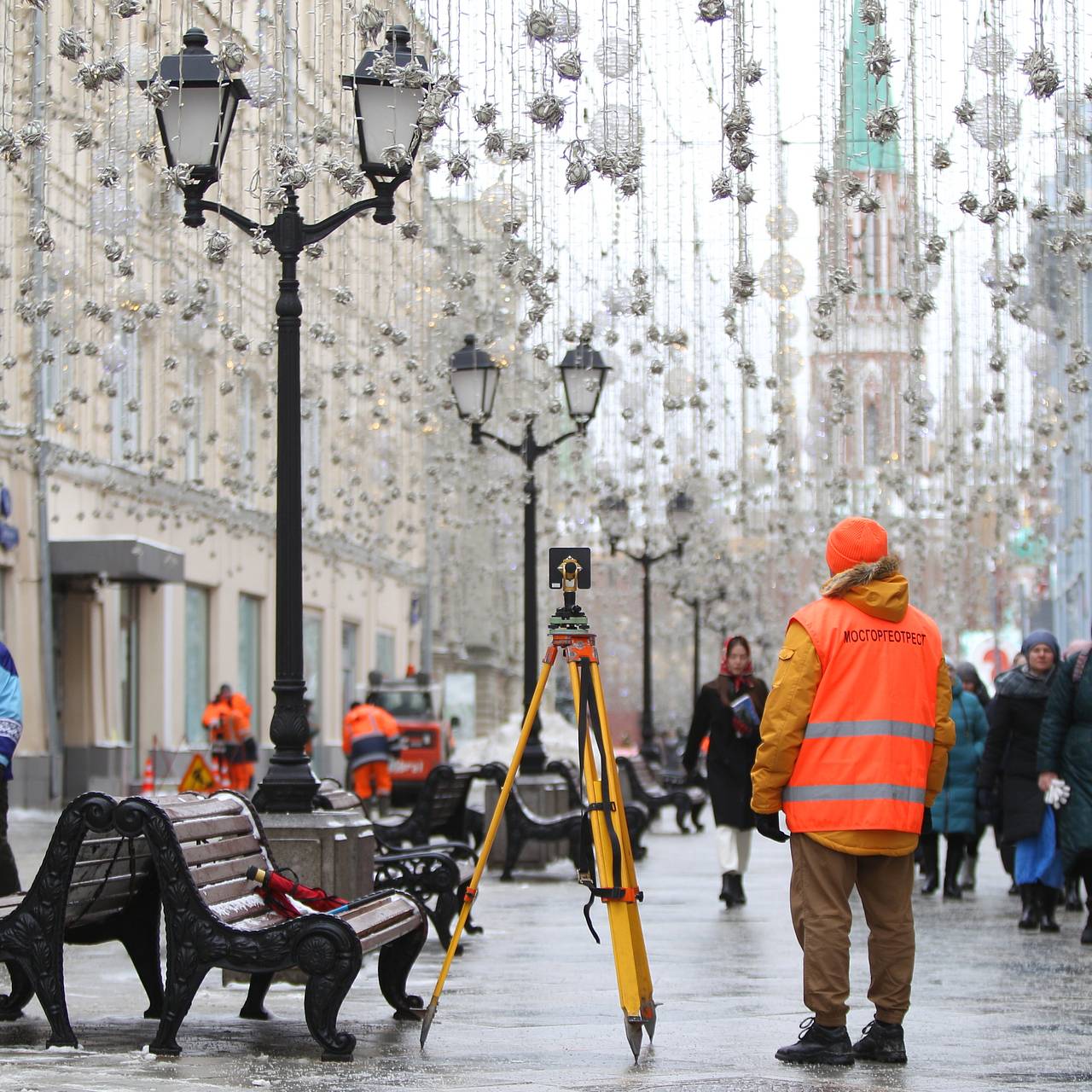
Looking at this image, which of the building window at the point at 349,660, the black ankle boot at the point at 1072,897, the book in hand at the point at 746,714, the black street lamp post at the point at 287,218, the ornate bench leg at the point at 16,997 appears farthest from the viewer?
the building window at the point at 349,660

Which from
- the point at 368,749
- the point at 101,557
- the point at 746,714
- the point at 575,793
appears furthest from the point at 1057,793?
the point at 101,557

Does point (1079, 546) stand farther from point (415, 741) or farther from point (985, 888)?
point (985, 888)

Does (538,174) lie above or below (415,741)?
above

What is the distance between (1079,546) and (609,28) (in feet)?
125

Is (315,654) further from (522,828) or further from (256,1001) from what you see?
(256,1001)

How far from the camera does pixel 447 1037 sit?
8258 mm

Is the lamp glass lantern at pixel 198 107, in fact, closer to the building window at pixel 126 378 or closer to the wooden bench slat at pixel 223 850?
the wooden bench slat at pixel 223 850

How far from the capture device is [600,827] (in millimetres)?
7824

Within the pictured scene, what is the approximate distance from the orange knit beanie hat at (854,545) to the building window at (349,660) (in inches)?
1522

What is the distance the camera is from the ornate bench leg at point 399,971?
877cm

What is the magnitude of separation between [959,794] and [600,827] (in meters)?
8.69

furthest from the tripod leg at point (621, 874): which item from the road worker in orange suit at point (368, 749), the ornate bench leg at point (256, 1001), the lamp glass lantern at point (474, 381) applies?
the road worker in orange suit at point (368, 749)

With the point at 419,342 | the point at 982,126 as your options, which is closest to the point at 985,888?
the point at 419,342

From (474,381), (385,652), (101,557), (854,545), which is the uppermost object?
(474,381)
